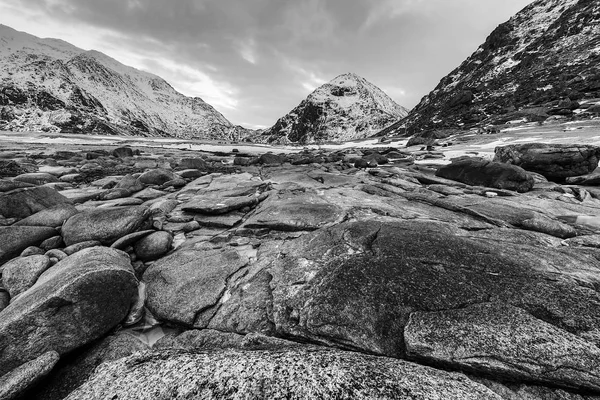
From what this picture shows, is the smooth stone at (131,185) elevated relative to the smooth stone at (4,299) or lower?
elevated

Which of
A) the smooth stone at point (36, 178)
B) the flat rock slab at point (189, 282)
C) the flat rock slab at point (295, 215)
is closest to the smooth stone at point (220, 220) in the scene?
the flat rock slab at point (295, 215)

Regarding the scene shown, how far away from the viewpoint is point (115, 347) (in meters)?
3.16

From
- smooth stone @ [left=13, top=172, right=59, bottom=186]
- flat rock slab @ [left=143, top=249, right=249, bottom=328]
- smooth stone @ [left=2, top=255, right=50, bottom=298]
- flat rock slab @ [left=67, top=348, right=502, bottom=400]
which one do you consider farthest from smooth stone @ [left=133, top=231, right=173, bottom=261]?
smooth stone @ [left=13, top=172, right=59, bottom=186]

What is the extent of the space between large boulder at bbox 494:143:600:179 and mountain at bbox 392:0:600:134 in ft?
107

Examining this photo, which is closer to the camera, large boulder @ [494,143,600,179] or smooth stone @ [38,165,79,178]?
large boulder @ [494,143,600,179]

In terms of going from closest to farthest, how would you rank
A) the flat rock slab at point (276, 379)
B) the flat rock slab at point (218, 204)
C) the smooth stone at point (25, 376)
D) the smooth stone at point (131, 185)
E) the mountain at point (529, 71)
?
1. the flat rock slab at point (276, 379)
2. the smooth stone at point (25, 376)
3. the flat rock slab at point (218, 204)
4. the smooth stone at point (131, 185)
5. the mountain at point (529, 71)

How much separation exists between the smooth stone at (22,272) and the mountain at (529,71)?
163 feet

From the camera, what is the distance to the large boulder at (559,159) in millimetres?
11133

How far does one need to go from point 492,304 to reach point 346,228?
2.64 metres

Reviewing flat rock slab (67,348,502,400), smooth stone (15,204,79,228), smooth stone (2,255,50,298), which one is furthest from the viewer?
smooth stone (15,204,79,228)

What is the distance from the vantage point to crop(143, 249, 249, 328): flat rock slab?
3703 millimetres

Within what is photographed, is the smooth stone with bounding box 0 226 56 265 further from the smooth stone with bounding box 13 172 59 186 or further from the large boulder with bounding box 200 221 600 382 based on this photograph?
the smooth stone with bounding box 13 172 59 186

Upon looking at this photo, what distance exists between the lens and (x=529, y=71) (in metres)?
65.9

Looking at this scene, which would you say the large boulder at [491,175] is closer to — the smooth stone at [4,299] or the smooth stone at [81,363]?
the smooth stone at [81,363]
